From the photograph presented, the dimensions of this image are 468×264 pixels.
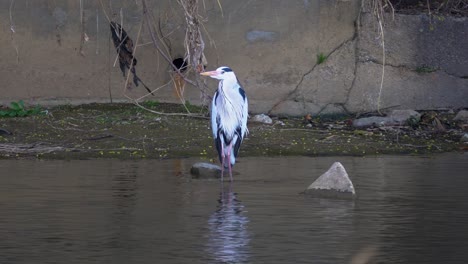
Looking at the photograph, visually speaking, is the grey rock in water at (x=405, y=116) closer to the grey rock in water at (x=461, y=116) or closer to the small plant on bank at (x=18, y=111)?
the grey rock in water at (x=461, y=116)

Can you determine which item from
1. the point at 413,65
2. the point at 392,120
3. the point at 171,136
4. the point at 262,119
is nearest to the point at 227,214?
the point at 171,136

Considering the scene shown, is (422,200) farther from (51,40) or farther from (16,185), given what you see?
(51,40)

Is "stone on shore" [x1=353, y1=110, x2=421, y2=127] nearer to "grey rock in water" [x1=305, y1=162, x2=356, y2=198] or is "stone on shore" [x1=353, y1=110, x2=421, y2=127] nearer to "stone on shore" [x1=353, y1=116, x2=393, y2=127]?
"stone on shore" [x1=353, y1=116, x2=393, y2=127]

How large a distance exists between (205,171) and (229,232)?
9.34 ft

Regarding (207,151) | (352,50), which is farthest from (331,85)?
(207,151)

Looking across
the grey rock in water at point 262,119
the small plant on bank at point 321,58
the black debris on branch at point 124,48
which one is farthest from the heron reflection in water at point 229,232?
the small plant on bank at point 321,58

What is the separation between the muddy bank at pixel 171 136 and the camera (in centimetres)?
1116

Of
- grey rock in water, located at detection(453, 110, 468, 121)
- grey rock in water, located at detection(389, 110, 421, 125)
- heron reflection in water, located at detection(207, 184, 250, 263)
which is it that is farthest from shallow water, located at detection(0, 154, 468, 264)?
grey rock in water, located at detection(453, 110, 468, 121)

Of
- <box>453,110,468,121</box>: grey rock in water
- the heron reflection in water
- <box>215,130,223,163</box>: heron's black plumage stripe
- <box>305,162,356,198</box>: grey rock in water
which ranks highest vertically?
<box>453,110,468,121</box>: grey rock in water

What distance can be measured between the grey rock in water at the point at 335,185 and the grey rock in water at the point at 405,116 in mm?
4471

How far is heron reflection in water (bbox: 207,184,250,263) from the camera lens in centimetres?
616

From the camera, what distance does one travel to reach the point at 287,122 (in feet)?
→ 42.2

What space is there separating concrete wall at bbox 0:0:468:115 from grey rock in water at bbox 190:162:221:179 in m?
3.16

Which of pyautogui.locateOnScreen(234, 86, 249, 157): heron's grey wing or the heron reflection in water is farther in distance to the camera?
pyautogui.locateOnScreen(234, 86, 249, 157): heron's grey wing
